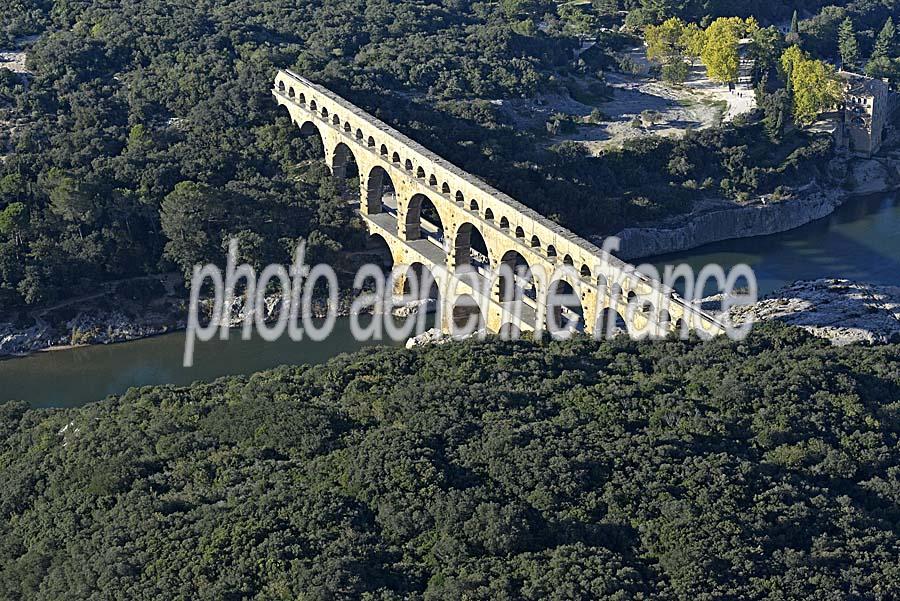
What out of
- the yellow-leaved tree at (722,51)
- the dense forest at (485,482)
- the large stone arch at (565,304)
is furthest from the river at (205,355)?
the yellow-leaved tree at (722,51)

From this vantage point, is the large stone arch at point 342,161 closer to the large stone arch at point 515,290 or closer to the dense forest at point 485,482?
the large stone arch at point 515,290

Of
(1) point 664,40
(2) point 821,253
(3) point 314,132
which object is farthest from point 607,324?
(1) point 664,40

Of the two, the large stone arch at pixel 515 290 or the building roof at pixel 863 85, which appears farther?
the building roof at pixel 863 85

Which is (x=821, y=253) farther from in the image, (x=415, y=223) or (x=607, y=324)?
(x=607, y=324)

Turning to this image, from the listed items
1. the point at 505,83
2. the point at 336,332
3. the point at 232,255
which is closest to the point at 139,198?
the point at 232,255

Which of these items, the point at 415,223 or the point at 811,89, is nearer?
the point at 415,223

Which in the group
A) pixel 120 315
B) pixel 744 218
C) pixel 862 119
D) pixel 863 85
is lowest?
pixel 120 315

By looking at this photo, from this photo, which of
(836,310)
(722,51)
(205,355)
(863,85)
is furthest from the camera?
(722,51)
